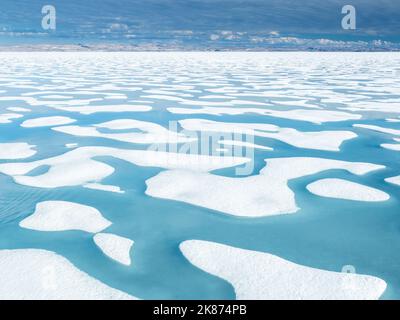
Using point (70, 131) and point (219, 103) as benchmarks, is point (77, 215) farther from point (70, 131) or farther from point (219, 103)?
point (219, 103)

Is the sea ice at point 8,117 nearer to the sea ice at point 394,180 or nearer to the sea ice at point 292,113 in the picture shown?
the sea ice at point 292,113

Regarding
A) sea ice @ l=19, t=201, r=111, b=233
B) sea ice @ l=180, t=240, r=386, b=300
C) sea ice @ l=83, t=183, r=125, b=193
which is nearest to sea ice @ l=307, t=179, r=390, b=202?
sea ice @ l=180, t=240, r=386, b=300

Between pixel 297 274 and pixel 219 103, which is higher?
pixel 219 103

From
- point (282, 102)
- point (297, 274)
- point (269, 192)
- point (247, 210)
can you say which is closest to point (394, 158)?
point (269, 192)

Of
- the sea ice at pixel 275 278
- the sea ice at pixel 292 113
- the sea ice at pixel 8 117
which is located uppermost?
the sea ice at pixel 292 113

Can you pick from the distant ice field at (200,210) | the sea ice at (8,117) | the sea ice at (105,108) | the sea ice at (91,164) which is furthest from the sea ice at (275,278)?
the sea ice at (105,108)

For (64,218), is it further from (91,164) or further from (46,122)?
(46,122)

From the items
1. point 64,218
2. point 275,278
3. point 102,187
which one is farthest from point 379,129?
point 64,218

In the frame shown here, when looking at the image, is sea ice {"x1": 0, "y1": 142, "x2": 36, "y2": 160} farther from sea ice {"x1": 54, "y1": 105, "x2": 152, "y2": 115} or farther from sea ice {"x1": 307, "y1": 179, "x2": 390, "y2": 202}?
sea ice {"x1": 307, "y1": 179, "x2": 390, "y2": 202}
